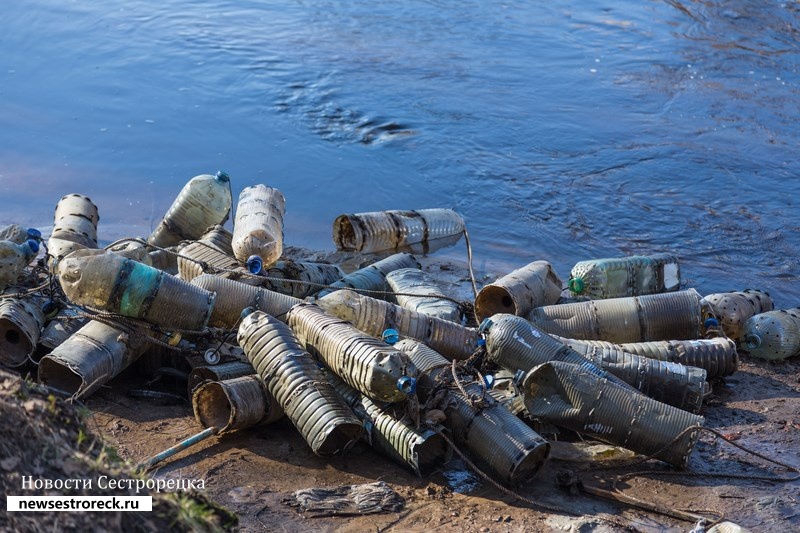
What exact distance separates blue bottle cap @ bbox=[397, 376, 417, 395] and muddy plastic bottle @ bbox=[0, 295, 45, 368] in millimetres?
2548

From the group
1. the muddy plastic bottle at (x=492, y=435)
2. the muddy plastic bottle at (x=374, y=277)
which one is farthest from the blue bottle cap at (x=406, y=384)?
the muddy plastic bottle at (x=374, y=277)

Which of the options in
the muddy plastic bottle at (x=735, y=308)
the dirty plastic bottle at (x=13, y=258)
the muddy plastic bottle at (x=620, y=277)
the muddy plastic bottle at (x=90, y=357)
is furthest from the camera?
the muddy plastic bottle at (x=620, y=277)

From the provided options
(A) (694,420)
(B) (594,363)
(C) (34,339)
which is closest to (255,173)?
(C) (34,339)

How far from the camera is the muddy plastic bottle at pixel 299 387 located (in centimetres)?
502

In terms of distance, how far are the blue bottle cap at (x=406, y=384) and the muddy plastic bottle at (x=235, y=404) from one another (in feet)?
2.82

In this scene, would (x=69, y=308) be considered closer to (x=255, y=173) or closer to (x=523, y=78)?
(x=255, y=173)

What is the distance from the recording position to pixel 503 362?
5.75 meters

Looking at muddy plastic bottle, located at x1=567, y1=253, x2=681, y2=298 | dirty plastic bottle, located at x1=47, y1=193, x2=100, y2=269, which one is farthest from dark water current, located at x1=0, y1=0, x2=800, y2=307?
dirty plastic bottle, located at x1=47, y1=193, x2=100, y2=269

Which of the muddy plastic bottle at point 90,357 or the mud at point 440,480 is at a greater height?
the muddy plastic bottle at point 90,357

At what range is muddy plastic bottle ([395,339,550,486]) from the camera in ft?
16.3

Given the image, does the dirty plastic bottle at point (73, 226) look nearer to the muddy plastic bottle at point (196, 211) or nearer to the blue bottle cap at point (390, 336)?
the muddy plastic bottle at point (196, 211)

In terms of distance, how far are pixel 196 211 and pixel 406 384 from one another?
3.67 metres

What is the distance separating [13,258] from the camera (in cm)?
623

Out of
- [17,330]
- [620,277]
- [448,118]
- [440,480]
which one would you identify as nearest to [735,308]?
[620,277]
